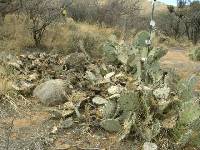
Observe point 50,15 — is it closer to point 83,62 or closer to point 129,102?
point 83,62

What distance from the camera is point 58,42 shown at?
1148cm

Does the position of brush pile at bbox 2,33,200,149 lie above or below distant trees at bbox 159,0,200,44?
above

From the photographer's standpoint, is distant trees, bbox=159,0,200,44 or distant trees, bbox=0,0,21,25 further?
distant trees, bbox=159,0,200,44

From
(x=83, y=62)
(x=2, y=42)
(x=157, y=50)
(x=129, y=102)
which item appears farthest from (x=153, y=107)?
(x=2, y=42)

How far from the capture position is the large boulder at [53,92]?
628cm

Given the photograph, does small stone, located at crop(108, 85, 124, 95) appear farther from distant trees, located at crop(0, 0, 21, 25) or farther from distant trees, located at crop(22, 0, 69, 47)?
distant trees, located at crop(0, 0, 21, 25)

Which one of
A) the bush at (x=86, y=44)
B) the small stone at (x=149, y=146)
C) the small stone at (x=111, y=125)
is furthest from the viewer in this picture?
the bush at (x=86, y=44)

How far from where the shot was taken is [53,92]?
6.30 meters

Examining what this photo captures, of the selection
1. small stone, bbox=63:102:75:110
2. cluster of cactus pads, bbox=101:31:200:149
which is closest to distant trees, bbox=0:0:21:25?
small stone, bbox=63:102:75:110

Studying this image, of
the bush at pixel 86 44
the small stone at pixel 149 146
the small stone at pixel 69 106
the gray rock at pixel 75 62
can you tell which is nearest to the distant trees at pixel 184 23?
the bush at pixel 86 44

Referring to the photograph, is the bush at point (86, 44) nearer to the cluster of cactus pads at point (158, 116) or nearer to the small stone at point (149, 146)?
the cluster of cactus pads at point (158, 116)

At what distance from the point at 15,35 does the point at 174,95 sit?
21.0ft

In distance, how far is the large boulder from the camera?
6.28 m

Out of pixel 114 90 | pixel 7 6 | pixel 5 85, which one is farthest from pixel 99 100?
pixel 7 6
